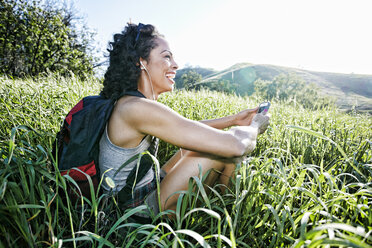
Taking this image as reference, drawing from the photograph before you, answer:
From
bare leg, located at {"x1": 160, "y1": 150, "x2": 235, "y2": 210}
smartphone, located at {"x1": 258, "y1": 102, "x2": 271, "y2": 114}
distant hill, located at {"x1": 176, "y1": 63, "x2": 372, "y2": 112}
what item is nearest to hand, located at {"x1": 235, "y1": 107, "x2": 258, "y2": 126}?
smartphone, located at {"x1": 258, "y1": 102, "x2": 271, "y2": 114}

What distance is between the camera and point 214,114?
10.9 feet

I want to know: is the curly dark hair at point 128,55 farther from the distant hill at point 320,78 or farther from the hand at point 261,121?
the distant hill at point 320,78

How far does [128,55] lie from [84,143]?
0.82 metres

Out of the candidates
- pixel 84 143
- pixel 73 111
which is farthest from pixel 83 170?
pixel 73 111

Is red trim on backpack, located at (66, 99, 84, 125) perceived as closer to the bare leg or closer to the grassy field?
the grassy field

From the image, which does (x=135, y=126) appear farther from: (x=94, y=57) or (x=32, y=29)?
(x=94, y=57)

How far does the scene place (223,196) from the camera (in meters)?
1.64

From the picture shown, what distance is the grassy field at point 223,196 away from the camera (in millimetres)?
973

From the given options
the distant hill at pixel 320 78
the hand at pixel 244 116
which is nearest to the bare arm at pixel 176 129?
the hand at pixel 244 116

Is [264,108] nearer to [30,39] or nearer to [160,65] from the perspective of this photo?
[160,65]

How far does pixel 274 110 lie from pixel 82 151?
304 centimetres

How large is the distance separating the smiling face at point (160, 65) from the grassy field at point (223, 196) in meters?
0.84

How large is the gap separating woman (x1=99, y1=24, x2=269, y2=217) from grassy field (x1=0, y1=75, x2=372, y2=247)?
0.14m

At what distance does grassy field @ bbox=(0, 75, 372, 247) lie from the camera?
97 centimetres
